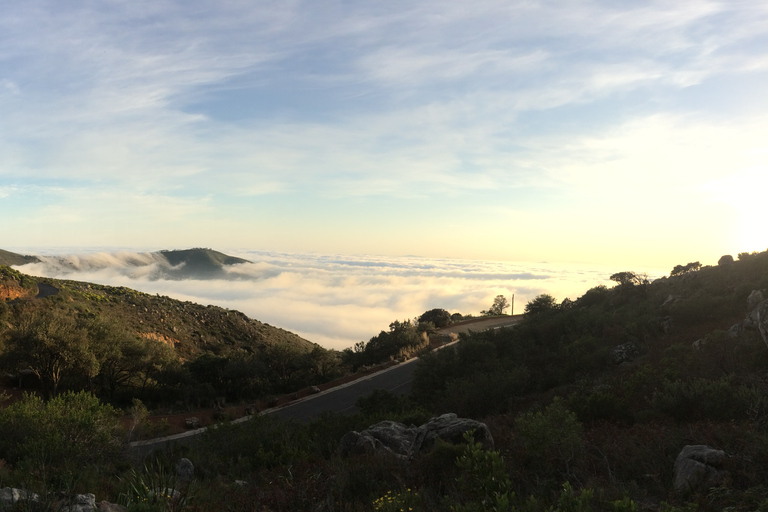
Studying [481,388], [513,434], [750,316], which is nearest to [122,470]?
[513,434]

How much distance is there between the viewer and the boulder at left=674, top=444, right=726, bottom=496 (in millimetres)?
5180

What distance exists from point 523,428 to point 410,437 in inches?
114

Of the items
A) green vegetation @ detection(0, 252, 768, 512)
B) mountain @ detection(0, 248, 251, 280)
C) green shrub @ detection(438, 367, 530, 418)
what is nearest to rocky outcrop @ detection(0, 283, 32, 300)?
green vegetation @ detection(0, 252, 768, 512)

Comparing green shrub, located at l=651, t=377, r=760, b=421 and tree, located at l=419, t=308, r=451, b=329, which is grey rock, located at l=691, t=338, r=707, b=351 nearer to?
green shrub, located at l=651, t=377, r=760, b=421

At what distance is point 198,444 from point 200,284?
17302cm

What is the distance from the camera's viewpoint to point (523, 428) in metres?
6.80

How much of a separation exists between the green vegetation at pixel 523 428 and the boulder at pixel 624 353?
0.06 m

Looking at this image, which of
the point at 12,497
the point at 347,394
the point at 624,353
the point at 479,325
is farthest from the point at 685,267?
the point at 12,497

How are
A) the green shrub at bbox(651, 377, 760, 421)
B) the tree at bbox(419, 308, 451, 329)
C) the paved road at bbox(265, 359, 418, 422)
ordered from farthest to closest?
1. the tree at bbox(419, 308, 451, 329)
2. the paved road at bbox(265, 359, 418, 422)
3. the green shrub at bbox(651, 377, 760, 421)

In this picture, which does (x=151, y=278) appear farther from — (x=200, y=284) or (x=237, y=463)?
(x=237, y=463)

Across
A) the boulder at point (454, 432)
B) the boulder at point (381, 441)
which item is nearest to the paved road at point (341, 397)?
the boulder at point (381, 441)

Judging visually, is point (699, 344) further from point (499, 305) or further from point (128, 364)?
point (499, 305)

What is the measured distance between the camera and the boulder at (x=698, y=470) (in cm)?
518

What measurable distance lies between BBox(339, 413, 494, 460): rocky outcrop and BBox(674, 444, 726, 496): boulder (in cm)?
282
